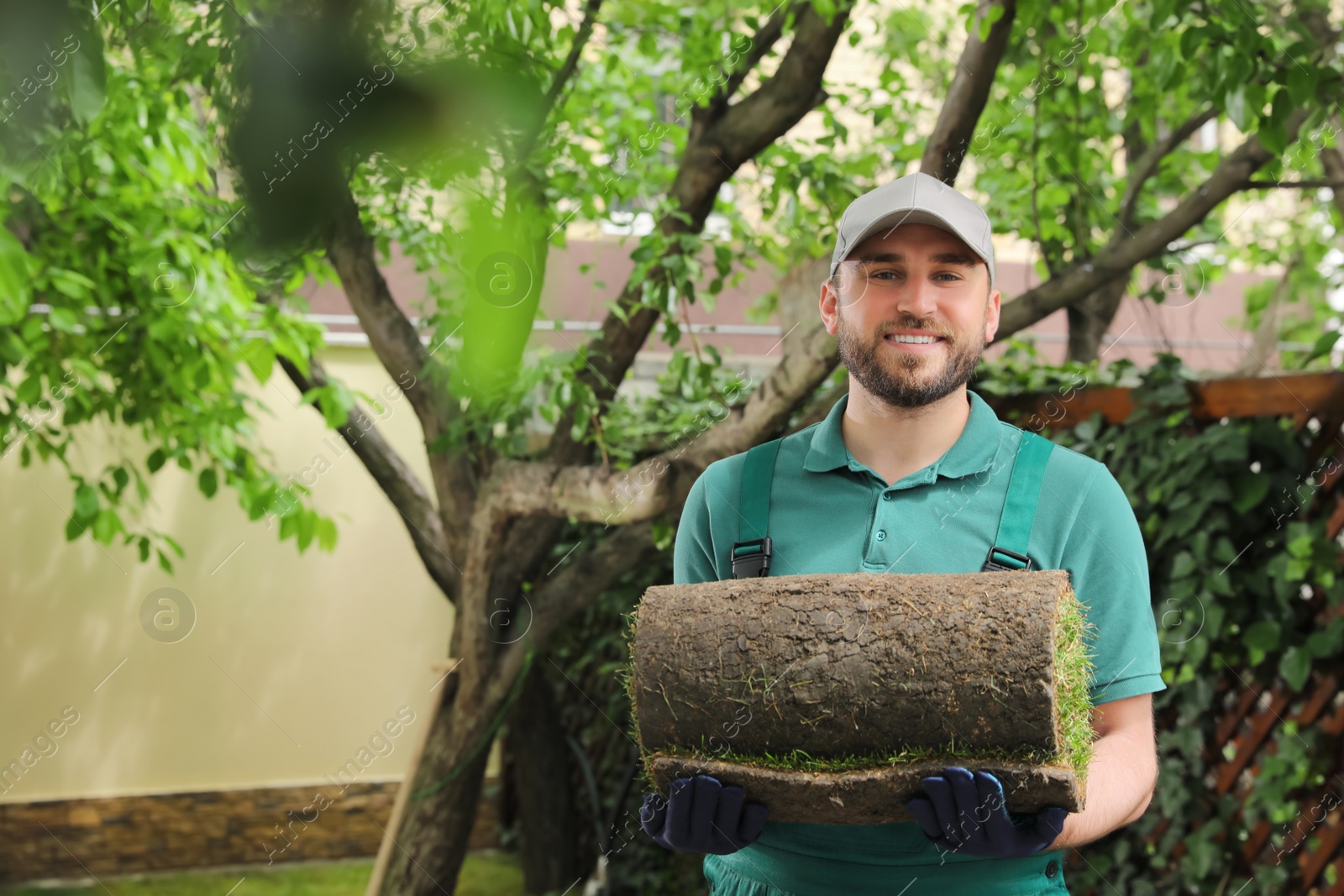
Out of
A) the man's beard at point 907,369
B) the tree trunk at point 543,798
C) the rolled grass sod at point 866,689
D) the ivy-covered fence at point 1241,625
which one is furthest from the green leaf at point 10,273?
the tree trunk at point 543,798

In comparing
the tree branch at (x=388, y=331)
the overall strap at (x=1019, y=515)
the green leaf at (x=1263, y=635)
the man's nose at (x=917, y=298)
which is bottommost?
the tree branch at (x=388, y=331)

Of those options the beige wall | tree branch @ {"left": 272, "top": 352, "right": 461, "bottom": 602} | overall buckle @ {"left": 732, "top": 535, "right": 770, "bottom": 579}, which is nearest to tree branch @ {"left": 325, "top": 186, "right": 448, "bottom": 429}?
tree branch @ {"left": 272, "top": 352, "right": 461, "bottom": 602}

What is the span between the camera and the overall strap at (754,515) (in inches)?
59.1

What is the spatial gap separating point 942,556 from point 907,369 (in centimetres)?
25

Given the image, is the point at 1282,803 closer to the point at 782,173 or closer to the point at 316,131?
the point at 782,173

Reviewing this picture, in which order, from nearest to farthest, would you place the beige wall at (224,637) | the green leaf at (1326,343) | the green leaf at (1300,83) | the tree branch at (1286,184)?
the green leaf at (1300,83), the green leaf at (1326,343), the tree branch at (1286,184), the beige wall at (224,637)

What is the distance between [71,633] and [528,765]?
2257mm

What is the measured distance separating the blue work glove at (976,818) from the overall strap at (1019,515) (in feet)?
0.98

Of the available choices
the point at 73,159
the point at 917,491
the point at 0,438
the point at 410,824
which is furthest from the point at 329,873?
the point at 917,491

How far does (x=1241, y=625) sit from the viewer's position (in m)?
2.70

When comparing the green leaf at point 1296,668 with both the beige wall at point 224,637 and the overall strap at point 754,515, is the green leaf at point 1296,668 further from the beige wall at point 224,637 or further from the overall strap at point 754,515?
the beige wall at point 224,637

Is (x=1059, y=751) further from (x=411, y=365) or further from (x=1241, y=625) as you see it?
(x=411, y=365)

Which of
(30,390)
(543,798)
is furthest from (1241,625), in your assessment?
(30,390)

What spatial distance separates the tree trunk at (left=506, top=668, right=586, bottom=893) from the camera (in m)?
4.77
